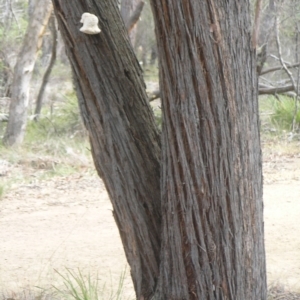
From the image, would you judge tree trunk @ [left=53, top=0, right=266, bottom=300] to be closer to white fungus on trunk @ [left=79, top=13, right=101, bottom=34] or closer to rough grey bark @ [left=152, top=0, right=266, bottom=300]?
rough grey bark @ [left=152, top=0, right=266, bottom=300]

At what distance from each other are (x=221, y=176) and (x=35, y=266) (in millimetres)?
3053

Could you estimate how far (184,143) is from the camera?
301 centimetres

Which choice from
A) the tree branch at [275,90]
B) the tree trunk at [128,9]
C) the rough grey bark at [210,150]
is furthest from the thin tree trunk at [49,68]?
the rough grey bark at [210,150]

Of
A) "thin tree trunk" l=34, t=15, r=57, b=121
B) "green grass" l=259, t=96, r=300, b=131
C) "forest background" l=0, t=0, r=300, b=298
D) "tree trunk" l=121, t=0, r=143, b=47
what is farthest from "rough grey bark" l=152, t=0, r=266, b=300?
"thin tree trunk" l=34, t=15, r=57, b=121

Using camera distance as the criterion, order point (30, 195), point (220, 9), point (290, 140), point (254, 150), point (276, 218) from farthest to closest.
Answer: point (290, 140) → point (30, 195) → point (276, 218) → point (254, 150) → point (220, 9)

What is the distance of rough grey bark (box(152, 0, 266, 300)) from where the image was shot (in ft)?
9.54

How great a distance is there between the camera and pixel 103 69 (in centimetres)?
318

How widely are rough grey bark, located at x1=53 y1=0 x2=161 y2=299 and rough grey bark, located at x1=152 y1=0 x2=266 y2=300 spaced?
0.16m

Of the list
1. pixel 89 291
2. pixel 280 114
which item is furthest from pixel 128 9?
pixel 89 291

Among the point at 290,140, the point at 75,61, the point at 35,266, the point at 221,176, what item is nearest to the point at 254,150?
the point at 221,176

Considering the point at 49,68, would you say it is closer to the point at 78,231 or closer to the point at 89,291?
the point at 78,231

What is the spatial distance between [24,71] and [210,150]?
8748mm

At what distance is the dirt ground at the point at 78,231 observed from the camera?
5309 millimetres

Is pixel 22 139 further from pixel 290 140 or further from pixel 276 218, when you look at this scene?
pixel 276 218
